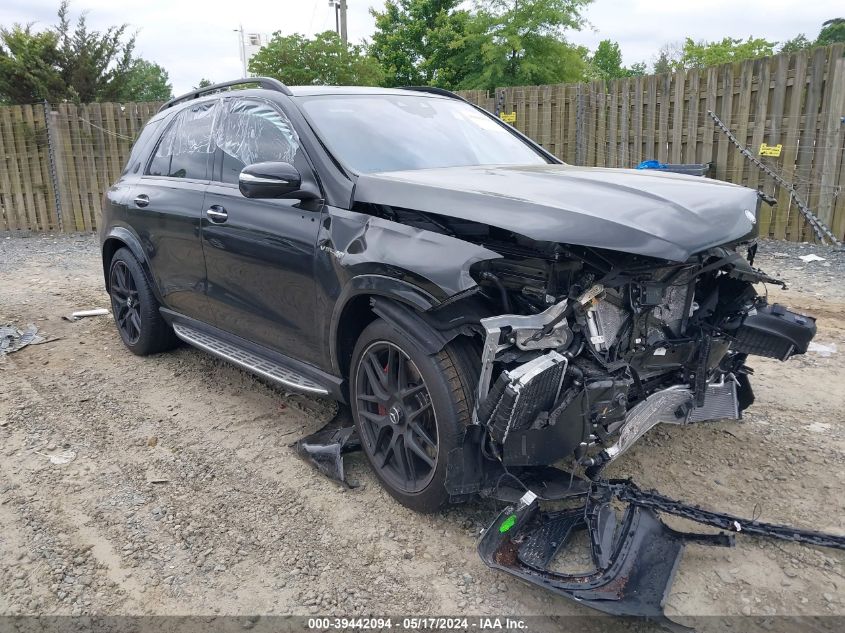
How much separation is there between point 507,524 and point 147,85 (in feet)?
136

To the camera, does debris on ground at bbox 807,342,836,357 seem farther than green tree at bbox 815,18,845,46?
No

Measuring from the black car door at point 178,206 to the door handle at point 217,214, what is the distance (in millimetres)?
163

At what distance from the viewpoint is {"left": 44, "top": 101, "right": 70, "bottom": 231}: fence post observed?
12016mm

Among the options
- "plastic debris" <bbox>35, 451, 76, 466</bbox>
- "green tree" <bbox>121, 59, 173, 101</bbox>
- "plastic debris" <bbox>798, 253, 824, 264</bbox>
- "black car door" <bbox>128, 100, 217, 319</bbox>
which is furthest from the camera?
"green tree" <bbox>121, 59, 173, 101</bbox>

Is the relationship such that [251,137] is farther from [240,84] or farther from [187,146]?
[187,146]

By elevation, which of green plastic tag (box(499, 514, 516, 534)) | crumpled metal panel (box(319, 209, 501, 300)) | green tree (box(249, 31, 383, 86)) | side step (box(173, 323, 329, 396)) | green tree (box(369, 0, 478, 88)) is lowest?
green plastic tag (box(499, 514, 516, 534))

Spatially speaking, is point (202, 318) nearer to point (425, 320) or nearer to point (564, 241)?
point (425, 320)

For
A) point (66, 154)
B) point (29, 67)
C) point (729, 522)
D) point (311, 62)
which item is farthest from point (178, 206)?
point (29, 67)

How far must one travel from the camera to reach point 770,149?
8.27 m

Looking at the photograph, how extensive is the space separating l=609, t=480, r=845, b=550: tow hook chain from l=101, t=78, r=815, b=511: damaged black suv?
0.19 m

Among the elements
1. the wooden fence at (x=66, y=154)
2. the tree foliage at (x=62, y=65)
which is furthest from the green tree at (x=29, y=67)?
the wooden fence at (x=66, y=154)

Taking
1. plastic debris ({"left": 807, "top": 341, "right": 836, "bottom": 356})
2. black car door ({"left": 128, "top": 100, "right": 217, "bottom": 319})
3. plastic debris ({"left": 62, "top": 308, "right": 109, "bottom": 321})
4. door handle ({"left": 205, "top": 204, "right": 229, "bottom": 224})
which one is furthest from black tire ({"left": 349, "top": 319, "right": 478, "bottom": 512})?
plastic debris ({"left": 62, "top": 308, "right": 109, "bottom": 321})

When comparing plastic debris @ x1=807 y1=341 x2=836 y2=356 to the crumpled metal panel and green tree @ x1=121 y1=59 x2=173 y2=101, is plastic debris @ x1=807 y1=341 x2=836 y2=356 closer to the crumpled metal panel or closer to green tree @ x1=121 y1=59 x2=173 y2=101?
the crumpled metal panel

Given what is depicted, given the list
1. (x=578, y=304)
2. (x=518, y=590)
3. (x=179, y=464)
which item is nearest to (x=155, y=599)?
(x=179, y=464)
